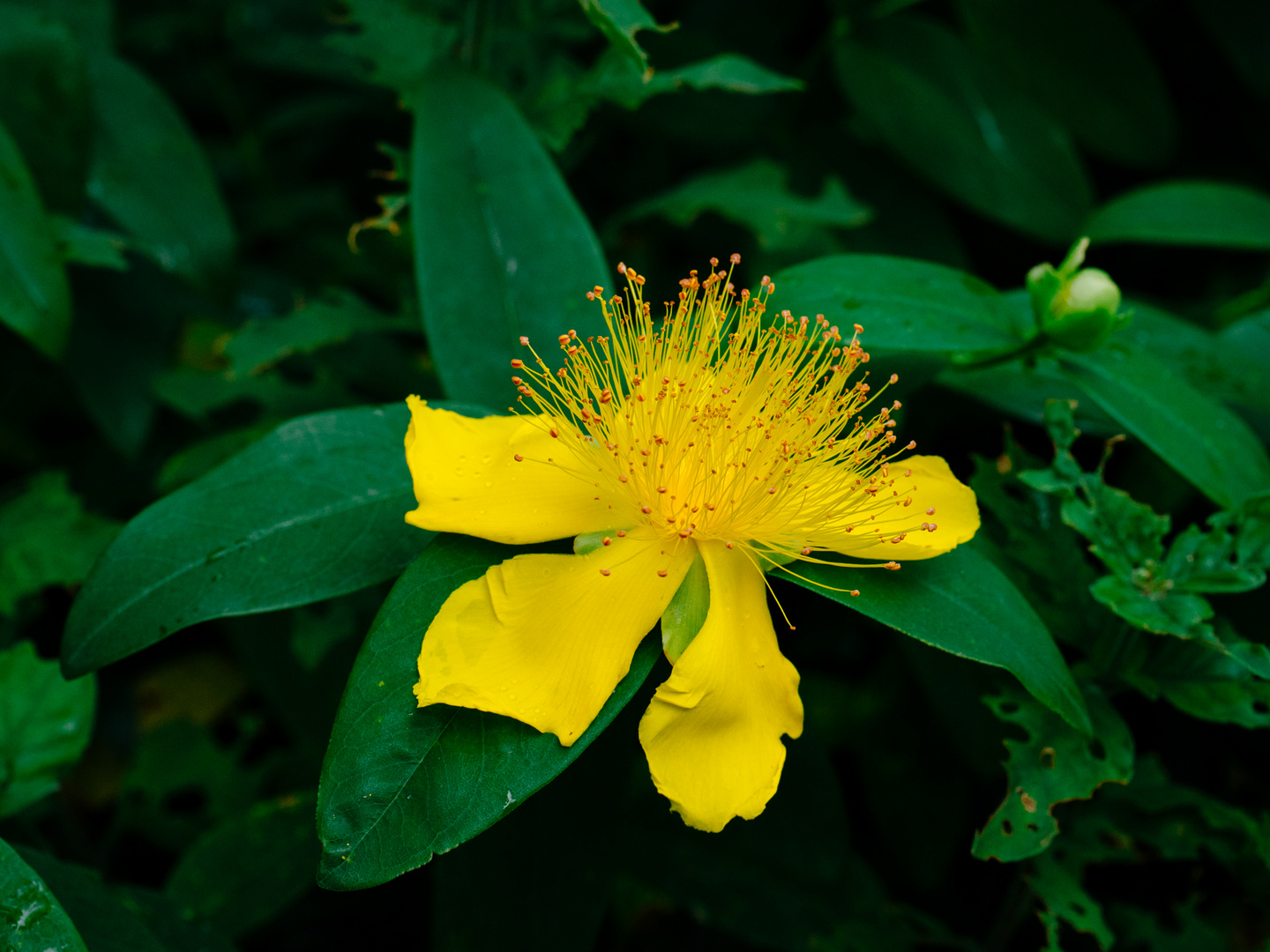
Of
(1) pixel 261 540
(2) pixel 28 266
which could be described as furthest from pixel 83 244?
(1) pixel 261 540

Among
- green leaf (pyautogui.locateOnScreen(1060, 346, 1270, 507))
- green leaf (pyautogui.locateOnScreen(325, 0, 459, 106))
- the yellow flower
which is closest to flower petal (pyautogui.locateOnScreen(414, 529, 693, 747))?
the yellow flower

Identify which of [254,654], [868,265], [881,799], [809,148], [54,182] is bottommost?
[881,799]

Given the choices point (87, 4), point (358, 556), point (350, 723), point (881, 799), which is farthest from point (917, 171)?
point (87, 4)

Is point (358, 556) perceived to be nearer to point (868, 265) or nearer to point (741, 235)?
point (868, 265)

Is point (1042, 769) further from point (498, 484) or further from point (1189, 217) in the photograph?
point (1189, 217)

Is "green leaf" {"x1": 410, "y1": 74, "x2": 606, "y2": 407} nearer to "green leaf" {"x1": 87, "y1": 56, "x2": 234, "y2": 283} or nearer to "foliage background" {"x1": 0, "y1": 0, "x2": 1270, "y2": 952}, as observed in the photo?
"foliage background" {"x1": 0, "y1": 0, "x2": 1270, "y2": 952}

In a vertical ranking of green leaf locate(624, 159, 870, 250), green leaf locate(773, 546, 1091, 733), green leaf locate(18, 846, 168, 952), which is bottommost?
green leaf locate(18, 846, 168, 952)

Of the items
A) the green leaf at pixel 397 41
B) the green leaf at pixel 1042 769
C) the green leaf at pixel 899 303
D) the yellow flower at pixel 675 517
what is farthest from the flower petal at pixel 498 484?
the green leaf at pixel 397 41
